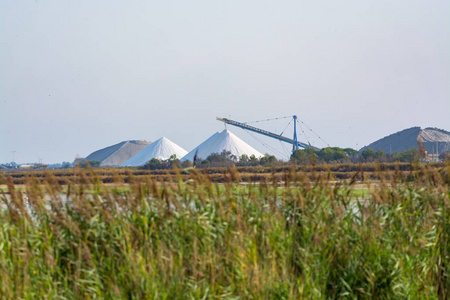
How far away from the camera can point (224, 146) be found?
112 metres

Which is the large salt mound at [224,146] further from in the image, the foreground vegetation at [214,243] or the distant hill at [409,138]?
the foreground vegetation at [214,243]

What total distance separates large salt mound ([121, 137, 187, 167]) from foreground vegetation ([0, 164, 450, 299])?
117132 millimetres

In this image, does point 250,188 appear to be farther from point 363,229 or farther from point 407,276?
point 407,276

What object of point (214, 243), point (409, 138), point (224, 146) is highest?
point (409, 138)

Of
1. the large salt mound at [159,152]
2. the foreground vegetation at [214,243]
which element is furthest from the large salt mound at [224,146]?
the foreground vegetation at [214,243]

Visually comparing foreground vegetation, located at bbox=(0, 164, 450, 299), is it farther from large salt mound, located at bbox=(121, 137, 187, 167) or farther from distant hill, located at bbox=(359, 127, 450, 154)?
distant hill, located at bbox=(359, 127, 450, 154)

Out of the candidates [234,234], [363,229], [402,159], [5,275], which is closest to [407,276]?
[363,229]

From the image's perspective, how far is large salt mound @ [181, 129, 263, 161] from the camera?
111 m

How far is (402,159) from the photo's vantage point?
66.8 metres

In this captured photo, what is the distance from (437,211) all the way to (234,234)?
9.13ft

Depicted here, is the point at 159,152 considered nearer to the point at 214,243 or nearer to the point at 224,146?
the point at 224,146

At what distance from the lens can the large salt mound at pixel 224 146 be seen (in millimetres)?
111150

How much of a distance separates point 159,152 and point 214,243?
124m

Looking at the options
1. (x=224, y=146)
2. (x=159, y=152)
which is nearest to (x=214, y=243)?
(x=224, y=146)
